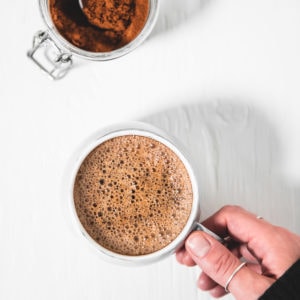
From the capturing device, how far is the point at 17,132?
852 millimetres

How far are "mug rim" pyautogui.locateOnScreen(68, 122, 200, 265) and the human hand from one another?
23mm

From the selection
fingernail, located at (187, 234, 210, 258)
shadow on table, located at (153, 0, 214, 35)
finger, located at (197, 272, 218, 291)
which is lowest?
finger, located at (197, 272, 218, 291)

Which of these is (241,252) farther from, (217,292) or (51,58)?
Result: (51,58)

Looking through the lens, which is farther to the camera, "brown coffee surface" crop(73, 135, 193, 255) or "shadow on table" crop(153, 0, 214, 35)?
"shadow on table" crop(153, 0, 214, 35)

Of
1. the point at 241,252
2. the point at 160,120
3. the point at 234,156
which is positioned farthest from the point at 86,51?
the point at 241,252

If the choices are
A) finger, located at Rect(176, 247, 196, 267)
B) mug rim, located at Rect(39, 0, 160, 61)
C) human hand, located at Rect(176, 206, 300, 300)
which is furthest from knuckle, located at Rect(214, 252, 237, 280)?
mug rim, located at Rect(39, 0, 160, 61)

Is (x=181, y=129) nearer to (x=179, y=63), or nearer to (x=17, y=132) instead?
(x=179, y=63)

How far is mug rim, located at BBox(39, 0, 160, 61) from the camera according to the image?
0.80 meters

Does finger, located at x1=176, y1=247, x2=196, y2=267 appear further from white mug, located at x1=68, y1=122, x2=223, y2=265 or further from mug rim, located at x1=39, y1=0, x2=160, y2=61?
mug rim, located at x1=39, y1=0, x2=160, y2=61

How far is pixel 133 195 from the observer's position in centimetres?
75

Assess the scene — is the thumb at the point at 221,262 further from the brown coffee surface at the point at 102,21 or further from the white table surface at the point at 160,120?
the brown coffee surface at the point at 102,21

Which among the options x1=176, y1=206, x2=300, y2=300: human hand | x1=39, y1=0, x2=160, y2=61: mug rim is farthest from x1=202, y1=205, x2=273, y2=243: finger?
x1=39, y1=0, x2=160, y2=61: mug rim

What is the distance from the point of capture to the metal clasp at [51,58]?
33.0 inches

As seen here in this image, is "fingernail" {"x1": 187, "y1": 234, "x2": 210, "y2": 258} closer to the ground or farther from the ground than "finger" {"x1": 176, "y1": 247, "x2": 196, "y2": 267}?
farther from the ground
